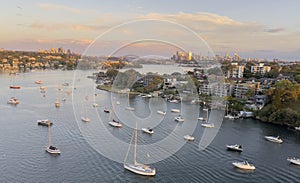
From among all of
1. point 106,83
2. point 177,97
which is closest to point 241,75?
point 177,97

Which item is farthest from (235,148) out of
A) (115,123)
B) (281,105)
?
(281,105)

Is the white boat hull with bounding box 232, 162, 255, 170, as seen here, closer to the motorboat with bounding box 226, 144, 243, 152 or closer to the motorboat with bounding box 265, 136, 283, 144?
Result: the motorboat with bounding box 226, 144, 243, 152

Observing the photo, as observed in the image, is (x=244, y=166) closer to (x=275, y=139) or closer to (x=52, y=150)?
(x=275, y=139)

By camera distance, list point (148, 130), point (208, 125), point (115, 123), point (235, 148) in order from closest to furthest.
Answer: point (235, 148) → point (148, 130) → point (115, 123) → point (208, 125)

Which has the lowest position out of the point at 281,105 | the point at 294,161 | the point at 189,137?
the point at 294,161

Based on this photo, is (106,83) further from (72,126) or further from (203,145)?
(203,145)

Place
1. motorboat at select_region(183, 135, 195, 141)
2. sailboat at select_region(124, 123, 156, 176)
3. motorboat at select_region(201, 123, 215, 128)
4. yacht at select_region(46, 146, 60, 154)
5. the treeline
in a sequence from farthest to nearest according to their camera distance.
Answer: the treeline, motorboat at select_region(201, 123, 215, 128), motorboat at select_region(183, 135, 195, 141), yacht at select_region(46, 146, 60, 154), sailboat at select_region(124, 123, 156, 176)

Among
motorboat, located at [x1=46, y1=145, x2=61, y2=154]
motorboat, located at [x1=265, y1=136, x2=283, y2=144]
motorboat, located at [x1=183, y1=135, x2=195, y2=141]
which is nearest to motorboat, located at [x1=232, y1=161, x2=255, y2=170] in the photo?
motorboat, located at [x1=183, y1=135, x2=195, y2=141]

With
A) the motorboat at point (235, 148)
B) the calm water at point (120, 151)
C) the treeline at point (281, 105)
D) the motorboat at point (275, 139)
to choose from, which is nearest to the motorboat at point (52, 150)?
the calm water at point (120, 151)

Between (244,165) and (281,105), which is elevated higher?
(281,105)
